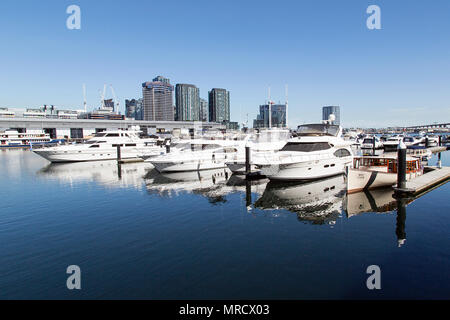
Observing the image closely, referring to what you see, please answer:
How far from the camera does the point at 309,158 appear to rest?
76.6 feet

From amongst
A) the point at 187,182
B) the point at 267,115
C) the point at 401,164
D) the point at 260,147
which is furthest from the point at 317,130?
the point at 267,115

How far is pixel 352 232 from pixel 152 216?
36.7 ft

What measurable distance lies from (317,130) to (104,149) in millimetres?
36121

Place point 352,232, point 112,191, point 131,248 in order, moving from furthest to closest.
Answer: point 112,191
point 352,232
point 131,248

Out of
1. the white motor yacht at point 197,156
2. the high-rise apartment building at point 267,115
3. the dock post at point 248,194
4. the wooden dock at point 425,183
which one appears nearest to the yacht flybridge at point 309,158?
the dock post at point 248,194

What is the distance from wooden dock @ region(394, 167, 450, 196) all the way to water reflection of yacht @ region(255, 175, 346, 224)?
13.9 feet

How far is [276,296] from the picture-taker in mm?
8266

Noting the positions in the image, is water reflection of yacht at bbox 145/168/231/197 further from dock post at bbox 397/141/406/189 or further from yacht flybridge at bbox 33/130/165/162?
yacht flybridge at bbox 33/130/165/162

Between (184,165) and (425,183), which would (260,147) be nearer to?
(184,165)

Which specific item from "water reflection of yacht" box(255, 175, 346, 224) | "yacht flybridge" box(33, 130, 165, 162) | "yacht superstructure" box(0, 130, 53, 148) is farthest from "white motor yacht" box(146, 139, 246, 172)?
"yacht superstructure" box(0, 130, 53, 148)

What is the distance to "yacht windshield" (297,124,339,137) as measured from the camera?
2666 centimetres
